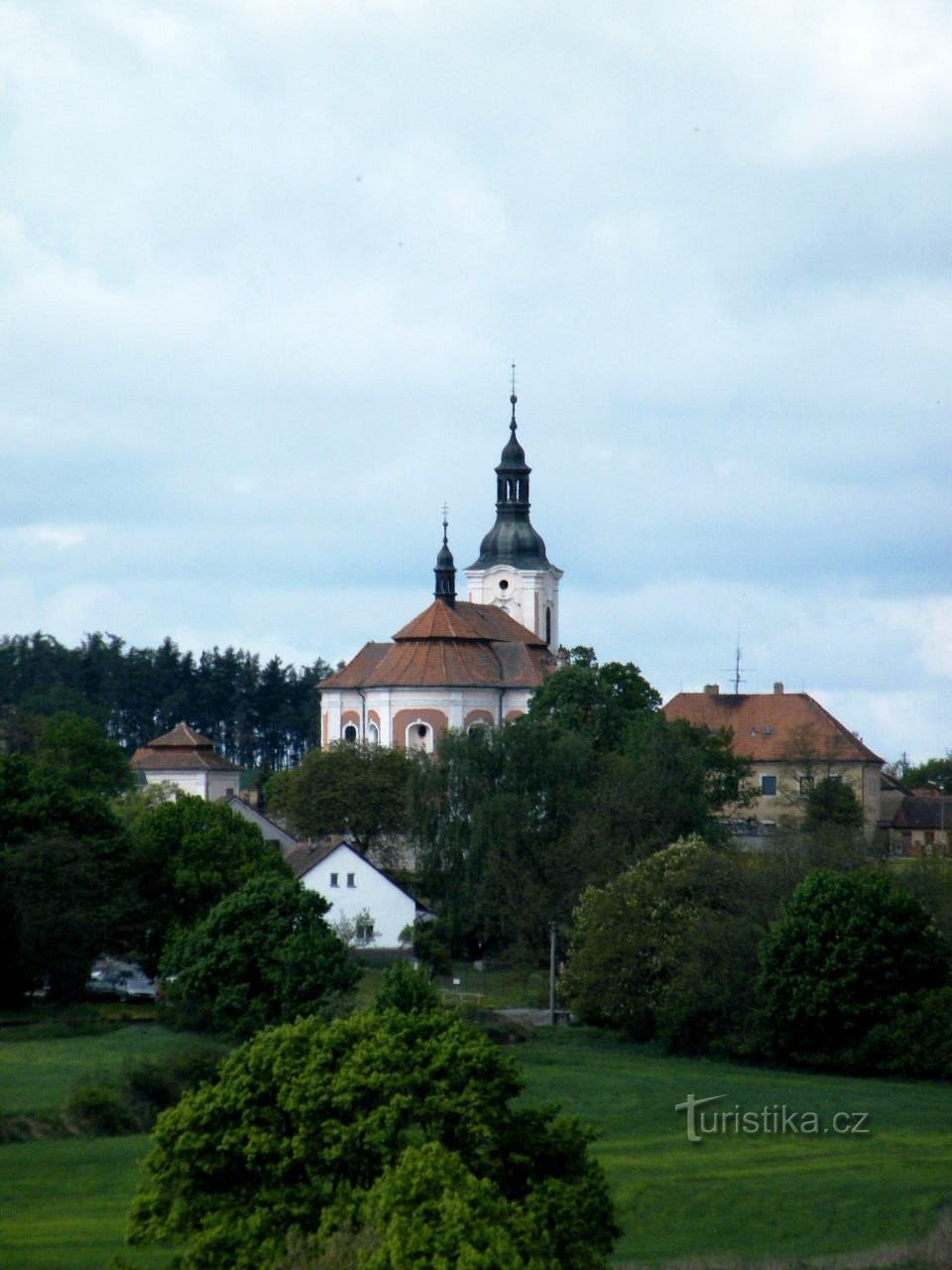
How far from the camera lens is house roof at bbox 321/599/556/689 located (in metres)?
94.2

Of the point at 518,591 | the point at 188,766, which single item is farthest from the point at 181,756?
the point at 518,591

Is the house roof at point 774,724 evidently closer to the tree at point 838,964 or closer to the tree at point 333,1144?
the tree at point 838,964

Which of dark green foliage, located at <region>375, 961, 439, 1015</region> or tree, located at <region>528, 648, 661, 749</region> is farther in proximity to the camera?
tree, located at <region>528, 648, 661, 749</region>

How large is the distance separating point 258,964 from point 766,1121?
13685 millimetres

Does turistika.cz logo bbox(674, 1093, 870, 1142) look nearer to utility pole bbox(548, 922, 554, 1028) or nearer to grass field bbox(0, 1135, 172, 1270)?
grass field bbox(0, 1135, 172, 1270)

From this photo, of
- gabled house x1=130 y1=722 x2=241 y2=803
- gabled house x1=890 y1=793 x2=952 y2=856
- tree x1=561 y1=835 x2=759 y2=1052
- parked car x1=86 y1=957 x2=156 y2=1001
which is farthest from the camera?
gabled house x1=130 y1=722 x2=241 y2=803

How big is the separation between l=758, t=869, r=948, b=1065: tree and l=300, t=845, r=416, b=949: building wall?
62.2ft

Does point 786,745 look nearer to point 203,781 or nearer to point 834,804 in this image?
point 834,804

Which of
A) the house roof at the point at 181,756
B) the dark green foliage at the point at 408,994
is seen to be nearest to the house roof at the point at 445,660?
the house roof at the point at 181,756

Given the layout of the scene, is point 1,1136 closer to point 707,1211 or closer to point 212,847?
point 707,1211

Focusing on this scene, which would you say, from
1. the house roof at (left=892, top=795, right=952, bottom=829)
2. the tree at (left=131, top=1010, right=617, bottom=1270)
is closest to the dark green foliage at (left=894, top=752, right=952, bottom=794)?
the house roof at (left=892, top=795, right=952, bottom=829)

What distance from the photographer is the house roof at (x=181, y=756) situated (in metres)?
99.2

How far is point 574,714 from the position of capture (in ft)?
251

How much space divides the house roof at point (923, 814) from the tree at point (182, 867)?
4714cm
